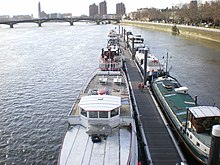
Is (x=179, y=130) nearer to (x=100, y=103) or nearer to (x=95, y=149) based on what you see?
(x=100, y=103)

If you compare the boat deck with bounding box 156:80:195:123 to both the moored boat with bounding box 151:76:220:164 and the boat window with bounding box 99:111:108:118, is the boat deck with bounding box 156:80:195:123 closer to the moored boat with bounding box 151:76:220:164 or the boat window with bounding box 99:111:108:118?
the moored boat with bounding box 151:76:220:164

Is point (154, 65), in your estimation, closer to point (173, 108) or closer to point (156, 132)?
point (173, 108)

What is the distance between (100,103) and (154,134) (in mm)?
6909

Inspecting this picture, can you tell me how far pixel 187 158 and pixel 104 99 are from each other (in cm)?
816

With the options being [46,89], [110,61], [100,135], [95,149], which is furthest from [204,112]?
[46,89]

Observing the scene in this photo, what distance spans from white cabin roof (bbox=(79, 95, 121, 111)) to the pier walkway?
4663mm

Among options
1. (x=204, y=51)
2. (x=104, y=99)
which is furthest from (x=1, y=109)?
(x=204, y=51)

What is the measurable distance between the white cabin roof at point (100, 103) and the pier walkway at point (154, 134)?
15.3ft

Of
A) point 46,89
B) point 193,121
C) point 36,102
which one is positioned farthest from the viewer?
point 46,89

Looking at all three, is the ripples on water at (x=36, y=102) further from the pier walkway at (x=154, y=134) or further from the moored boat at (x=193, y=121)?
the moored boat at (x=193, y=121)

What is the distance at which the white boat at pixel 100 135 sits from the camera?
49.5 feet

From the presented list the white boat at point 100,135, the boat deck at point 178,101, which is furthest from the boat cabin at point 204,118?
the white boat at point 100,135

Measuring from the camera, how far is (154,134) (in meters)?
22.6

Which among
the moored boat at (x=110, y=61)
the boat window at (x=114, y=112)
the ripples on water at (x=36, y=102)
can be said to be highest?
the moored boat at (x=110, y=61)
